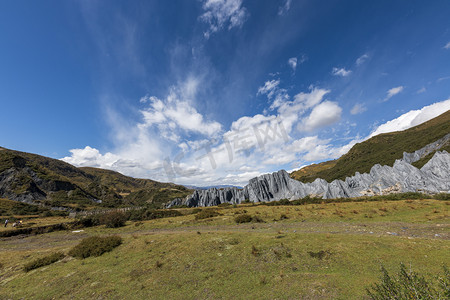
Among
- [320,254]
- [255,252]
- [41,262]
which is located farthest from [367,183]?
[41,262]

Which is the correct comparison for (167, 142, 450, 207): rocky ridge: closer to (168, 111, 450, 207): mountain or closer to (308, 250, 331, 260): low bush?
(168, 111, 450, 207): mountain

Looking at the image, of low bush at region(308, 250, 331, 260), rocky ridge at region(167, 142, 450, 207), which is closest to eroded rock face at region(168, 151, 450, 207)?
rocky ridge at region(167, 142, 450, 207)

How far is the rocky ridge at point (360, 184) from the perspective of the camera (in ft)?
146

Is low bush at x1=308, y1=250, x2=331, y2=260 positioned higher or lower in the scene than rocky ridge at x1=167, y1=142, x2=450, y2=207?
lower

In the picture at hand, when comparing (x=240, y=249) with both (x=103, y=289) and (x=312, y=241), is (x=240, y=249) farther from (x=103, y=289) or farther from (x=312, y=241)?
(x=103, y=289)

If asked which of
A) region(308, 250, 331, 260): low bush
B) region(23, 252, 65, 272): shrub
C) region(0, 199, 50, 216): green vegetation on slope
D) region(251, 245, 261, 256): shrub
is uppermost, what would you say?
region(0, 199, 50, 216): green vegetation on slope

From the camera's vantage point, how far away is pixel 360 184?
190ft

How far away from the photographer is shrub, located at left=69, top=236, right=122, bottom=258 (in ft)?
40.1

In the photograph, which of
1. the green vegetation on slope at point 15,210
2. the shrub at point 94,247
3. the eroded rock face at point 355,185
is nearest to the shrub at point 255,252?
the shrub at point 94,247

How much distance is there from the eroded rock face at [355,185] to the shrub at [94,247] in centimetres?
5803

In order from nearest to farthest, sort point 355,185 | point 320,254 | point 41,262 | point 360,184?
1. point 320,254
2. point 41,262
3. point 360,184
4. point 355,185

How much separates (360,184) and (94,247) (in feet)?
231

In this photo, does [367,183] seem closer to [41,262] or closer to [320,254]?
[320,254]

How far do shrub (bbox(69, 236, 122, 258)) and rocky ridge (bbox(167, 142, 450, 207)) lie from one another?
5831 cm
